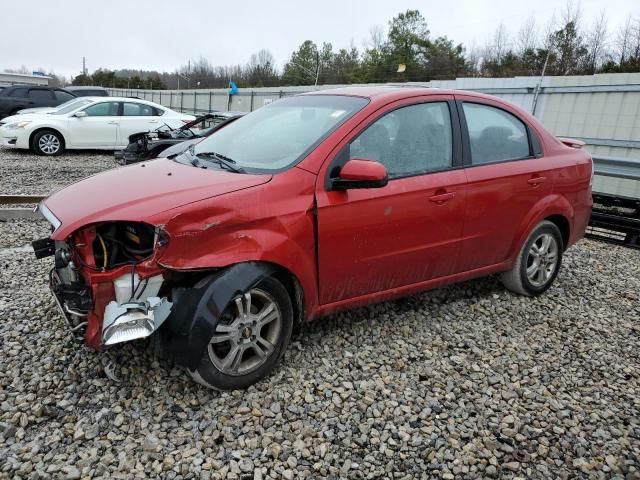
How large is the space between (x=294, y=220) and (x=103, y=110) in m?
11.5

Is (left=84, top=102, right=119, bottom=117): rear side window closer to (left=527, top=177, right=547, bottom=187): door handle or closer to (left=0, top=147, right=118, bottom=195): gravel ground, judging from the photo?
(left=0, top=147, right=118, bottom=195): gravel ground

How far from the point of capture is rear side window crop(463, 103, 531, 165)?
12.7 feet

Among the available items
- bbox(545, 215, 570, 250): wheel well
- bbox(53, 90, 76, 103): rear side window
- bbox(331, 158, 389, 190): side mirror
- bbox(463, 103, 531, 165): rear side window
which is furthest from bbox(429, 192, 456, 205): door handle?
bbox(53, 90, 76, 103): rear side window

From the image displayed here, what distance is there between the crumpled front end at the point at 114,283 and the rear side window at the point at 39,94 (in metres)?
16.1

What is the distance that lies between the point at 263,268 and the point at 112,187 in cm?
104

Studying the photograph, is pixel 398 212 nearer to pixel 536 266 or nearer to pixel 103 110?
pixel 536 266

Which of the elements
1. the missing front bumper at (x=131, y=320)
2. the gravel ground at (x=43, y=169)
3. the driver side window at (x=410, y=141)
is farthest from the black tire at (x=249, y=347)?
the gravel ground at (x=43, y=169)

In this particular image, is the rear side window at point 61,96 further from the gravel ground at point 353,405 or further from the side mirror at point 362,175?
the side mirror at point 362,175

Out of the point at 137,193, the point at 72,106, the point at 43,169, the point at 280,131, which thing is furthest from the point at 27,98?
the point at 137,193

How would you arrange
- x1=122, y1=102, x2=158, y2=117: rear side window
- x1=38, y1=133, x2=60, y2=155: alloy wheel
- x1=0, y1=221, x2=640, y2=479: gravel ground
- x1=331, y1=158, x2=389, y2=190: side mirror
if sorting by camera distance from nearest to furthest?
x1=0, y1=221, x2=640, y2=479: gravel ground → x1=331, y1=158, x2=389, y2=190: side mirror → x1=38, y1=133, x2=60, y2=155: alloy wheel → x1=122, y1=102, x2=158, y2=117: rear side window

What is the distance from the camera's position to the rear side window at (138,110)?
1298cm

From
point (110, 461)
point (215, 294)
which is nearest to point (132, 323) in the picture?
point (215, 294)

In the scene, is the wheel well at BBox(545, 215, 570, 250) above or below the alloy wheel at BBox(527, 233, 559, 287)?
above

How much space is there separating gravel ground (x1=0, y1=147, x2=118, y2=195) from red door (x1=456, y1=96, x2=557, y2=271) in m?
6.85
